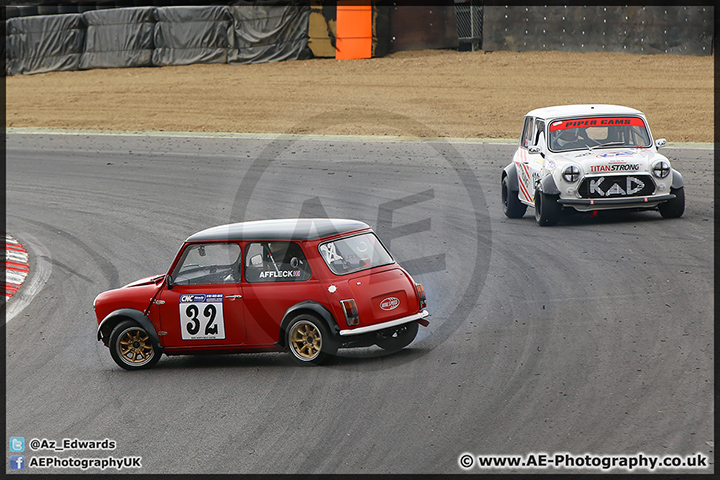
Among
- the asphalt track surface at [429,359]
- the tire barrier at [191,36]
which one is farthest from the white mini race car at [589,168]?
the tire barrier at [191,36]

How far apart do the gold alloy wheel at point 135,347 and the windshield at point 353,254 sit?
6.00ft

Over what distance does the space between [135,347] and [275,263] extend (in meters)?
1.52

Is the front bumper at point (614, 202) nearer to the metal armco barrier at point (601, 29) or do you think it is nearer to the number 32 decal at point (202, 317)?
the number 32 decal at point (202, 317)

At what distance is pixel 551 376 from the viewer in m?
7.04

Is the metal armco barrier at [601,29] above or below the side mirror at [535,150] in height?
above

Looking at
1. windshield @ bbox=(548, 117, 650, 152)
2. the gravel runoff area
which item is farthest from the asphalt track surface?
the gravel runoff area

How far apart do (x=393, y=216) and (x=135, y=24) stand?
20867 millimetres

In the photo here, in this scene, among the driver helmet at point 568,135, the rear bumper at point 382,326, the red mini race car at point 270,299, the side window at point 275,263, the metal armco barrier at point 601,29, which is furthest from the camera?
the metal armco barrier at point 601,29

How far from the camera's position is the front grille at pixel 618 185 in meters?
12.3

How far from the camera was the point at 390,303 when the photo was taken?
24.6 feet

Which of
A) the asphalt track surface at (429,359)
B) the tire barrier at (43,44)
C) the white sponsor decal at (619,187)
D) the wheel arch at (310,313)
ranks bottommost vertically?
the asphalt track surface at (429,359)

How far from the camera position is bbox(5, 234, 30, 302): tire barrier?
11184 millimetres

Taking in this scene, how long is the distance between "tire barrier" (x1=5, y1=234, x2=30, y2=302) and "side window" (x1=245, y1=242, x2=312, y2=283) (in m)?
4.46

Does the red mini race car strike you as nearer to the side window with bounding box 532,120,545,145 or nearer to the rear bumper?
the rear bumper
